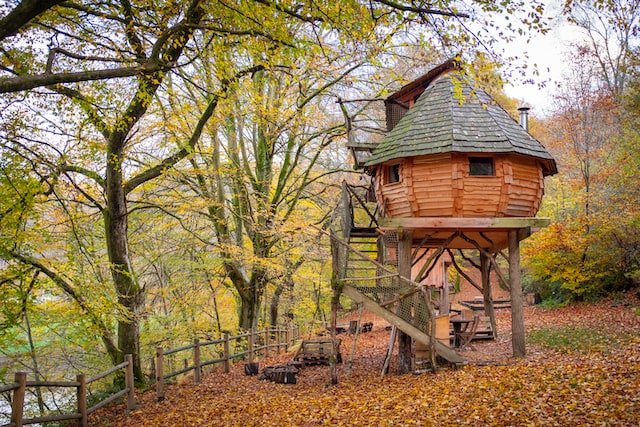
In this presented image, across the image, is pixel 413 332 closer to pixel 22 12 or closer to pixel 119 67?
pixel 119 67

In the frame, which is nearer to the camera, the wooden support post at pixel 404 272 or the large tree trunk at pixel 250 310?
the wooden support post at pixel 404 272

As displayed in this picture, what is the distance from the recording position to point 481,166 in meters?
11.6

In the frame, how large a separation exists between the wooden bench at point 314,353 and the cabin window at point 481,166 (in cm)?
747

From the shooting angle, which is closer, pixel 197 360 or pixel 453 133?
pixel 453 133

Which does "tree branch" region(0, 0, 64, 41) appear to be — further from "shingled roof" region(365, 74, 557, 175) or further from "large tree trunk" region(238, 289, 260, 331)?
"large tree trunk" region(238, 289, 260, 331)

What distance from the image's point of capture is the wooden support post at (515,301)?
11.9 meters

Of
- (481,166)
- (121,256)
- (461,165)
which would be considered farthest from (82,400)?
(481,166)

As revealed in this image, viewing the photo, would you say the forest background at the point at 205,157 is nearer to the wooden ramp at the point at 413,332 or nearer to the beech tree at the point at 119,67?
the beech tree at the point at 119,67

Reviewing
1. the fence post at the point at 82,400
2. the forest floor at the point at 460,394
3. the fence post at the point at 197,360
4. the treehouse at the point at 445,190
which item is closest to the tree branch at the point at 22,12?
the fence post at the point at 82,400

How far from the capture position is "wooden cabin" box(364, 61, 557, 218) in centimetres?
1141

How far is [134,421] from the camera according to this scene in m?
9.20

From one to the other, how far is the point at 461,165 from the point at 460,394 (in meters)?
5.29

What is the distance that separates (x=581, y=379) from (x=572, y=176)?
18.3m

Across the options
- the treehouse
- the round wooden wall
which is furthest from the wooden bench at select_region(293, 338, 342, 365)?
the round wooden wall
